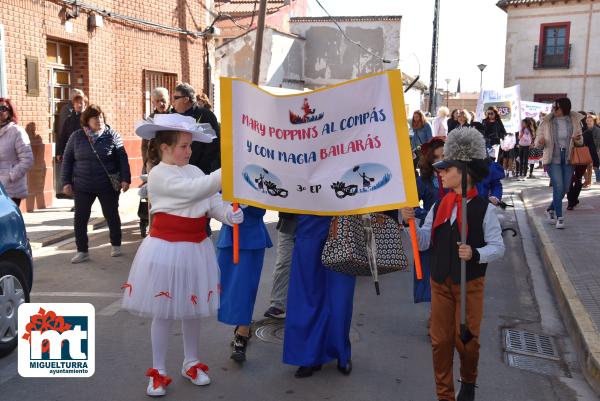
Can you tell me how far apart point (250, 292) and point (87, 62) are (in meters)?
9.35

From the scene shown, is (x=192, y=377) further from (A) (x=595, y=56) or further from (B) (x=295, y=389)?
(A) (x=595, y=56)

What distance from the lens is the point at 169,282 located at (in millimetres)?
3857

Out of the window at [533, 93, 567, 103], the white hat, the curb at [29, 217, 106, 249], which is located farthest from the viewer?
the window at [533, 93, 567, 103]

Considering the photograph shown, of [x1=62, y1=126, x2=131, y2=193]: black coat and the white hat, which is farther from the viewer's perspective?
[x1=62, y1=126, x2=131, y2=193]: black coat

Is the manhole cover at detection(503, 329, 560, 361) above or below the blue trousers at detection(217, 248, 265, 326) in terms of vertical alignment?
below

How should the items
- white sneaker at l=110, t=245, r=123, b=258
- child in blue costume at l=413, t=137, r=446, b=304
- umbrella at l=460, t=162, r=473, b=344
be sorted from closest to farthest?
1. umbrella at l=460, t=162, r=473, b=344
2. child in blue costume at l=413, t=137, r=446, b=304
3. white sneaker at l=110, t=245, r=123, b=258

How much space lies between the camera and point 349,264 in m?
4.00

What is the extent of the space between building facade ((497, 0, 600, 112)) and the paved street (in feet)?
102

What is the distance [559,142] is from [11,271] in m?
7.75

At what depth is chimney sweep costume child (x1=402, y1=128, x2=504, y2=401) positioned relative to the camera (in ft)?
12.1

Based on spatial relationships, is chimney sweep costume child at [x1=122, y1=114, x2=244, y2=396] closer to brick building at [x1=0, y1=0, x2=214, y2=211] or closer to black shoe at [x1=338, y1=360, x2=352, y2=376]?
black shoe at [x1=338, y1=360, x2=352, y2=376]

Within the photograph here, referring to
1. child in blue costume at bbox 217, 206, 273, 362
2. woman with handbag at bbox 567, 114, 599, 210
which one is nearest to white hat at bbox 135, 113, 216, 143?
child in blue costume at bbox 217, 206, 273, 362

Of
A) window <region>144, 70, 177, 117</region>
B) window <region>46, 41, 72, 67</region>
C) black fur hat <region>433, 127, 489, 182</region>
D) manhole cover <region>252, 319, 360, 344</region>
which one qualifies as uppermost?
window <region>46, 41, 72, 67</region>

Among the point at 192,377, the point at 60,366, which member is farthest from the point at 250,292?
the point at 60,366
